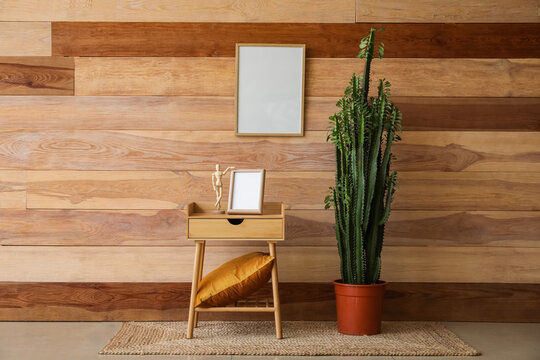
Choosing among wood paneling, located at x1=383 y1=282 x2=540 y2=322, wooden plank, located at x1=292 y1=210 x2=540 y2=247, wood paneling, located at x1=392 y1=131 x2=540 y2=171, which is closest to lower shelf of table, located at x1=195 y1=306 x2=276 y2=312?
wooden plank, located at x1=292 y1=210 x2=540 y2=247

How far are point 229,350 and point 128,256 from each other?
91 centimetres

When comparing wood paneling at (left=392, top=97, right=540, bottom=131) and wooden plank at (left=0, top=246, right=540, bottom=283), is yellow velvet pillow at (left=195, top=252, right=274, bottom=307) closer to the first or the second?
wooden plank at (left=0, top=246, right=540, bottom=283)

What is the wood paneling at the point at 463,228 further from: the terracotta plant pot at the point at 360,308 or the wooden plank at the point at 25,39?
the wooden plank at the point at 25,39

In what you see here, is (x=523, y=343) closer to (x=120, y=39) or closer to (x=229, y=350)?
(x=229, y=350)

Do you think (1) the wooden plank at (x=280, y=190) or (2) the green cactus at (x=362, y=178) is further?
(1) the wooden plank at (x=280, y=190)

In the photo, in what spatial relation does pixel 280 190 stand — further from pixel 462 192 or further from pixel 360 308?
pixel 462 192

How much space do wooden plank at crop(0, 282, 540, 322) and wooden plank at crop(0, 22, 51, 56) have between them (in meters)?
1.30

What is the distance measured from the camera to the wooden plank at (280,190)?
10.0ft

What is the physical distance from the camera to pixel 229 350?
2.48 m

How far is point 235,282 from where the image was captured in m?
2.58

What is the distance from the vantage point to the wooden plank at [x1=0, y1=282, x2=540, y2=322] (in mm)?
3045

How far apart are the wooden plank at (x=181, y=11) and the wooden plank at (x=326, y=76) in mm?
234

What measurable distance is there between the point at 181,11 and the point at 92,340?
182cm

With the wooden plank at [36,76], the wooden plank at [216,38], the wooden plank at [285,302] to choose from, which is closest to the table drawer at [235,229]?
the wooden plank at [285,302]
